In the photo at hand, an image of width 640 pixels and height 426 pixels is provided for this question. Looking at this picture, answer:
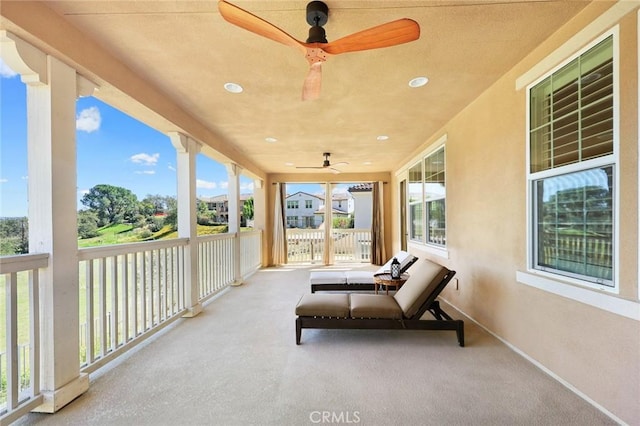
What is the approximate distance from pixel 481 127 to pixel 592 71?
4.17 feet

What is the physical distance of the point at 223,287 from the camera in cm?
493

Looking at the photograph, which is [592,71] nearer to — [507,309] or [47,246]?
[507,309]

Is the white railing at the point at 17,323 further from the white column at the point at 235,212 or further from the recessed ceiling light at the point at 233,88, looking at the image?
the white column at the point at 235,212

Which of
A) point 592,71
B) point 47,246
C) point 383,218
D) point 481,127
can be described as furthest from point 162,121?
point 383,218

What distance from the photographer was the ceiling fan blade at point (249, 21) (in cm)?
138

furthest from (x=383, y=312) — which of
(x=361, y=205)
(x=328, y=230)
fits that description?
(x=361, y=205)

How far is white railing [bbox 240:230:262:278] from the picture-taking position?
6.11 meters

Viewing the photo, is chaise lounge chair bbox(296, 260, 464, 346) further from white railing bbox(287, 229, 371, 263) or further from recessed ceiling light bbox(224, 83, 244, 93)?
white railing bbox(287, 229, 371, 263)

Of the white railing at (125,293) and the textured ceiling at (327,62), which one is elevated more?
the textured ceiling at (327,62)

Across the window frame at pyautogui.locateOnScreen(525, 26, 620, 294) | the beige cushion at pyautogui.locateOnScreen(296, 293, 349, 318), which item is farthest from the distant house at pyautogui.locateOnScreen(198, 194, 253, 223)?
the window frame at pyautogui.locateOnScreen(525, 26, 620, 294)

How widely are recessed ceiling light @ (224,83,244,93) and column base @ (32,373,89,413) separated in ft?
8.88

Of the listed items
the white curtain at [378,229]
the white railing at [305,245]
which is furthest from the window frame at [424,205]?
the white railing at [305,245]

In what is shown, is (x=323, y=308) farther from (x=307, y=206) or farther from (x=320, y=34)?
(x=307, y=206)

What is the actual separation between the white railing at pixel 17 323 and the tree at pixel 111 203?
4809 millimetres
